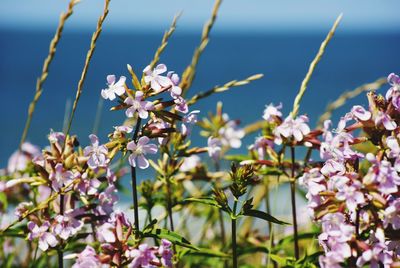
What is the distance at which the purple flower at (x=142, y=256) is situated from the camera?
2.77 ft

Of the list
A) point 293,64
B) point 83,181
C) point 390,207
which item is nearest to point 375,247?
point 390,207

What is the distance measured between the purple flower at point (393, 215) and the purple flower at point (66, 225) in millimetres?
518

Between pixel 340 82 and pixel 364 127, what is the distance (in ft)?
70.6

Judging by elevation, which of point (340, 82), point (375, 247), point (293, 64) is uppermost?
point (293, 64)

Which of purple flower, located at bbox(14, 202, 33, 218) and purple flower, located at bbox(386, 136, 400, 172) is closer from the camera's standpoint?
purple flower, located at bbox(386, 136, 400, 172)

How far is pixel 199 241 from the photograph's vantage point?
73.5 inches

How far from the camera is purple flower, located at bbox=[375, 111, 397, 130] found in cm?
93

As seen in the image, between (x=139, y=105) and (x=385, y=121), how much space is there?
15.7 inches

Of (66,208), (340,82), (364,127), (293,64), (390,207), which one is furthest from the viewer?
(293,64)

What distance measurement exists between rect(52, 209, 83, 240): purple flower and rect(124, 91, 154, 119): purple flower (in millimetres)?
229

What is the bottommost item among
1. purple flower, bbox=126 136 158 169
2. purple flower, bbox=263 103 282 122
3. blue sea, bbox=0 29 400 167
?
purple flower, bbox=126 136 158 169

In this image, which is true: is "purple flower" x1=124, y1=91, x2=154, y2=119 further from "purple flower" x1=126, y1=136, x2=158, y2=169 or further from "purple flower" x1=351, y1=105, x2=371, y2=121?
"purple flower" x1=351, y1=105, x2=371, y2=121

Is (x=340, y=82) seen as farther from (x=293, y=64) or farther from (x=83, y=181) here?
(x=83, y=181)

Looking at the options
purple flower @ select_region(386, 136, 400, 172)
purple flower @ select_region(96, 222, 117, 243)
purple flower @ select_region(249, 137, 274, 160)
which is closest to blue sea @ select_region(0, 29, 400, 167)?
purple flower @ select_region(249, 137, 274, 160)
